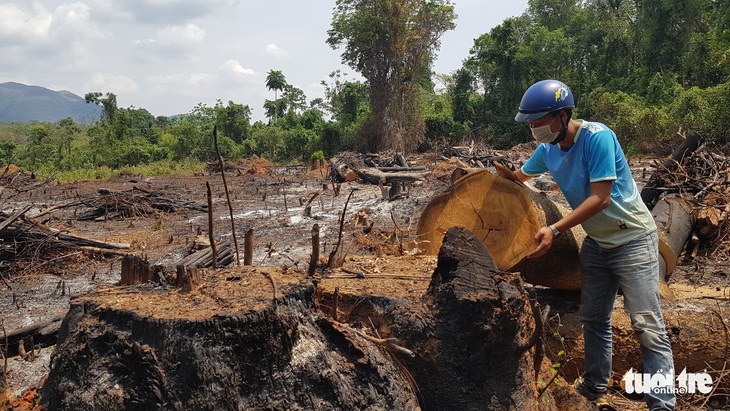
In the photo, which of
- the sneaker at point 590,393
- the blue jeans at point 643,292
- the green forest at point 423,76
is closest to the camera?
the blue jeans at point 643,292

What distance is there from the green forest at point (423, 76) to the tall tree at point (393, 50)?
0.06 meters

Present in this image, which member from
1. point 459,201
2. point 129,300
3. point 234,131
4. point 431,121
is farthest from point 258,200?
point 234,131

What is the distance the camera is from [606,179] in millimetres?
2600

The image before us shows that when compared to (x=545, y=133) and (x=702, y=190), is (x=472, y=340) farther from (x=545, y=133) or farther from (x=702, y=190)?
(x=702, y=190)

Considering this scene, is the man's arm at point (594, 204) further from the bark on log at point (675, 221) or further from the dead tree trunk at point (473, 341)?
the bark on log at point (675, 221)

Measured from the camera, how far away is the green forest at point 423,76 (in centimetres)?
2856

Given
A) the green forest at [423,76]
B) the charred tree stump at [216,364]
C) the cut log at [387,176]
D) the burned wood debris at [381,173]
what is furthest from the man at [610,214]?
the green forest at [423,76]

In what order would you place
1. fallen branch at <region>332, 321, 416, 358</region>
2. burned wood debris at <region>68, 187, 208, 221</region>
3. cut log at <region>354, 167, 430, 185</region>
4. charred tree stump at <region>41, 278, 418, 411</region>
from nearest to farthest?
charred tree stump at <region>41, 278, 418, 411</region>
fallen branch at <region>332, 321, 416, 358</region>
burned wood debris at <region>68, 187, 208, 221</region>
cut log at <region>354, 167, 430, 185</region>

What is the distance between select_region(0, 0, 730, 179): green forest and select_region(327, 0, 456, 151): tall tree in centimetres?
6

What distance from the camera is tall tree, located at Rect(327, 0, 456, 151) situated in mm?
30141

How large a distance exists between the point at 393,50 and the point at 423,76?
161 inches

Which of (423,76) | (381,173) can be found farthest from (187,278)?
(423,76)

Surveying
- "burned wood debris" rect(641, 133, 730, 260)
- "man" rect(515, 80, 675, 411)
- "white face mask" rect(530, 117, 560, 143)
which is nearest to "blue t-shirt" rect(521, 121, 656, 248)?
A: "man" rect(515, 80, 675, 411)

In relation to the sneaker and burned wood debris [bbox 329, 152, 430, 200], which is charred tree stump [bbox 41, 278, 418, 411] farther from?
burned wood debris [bbox 329, 152, 430, 200]
